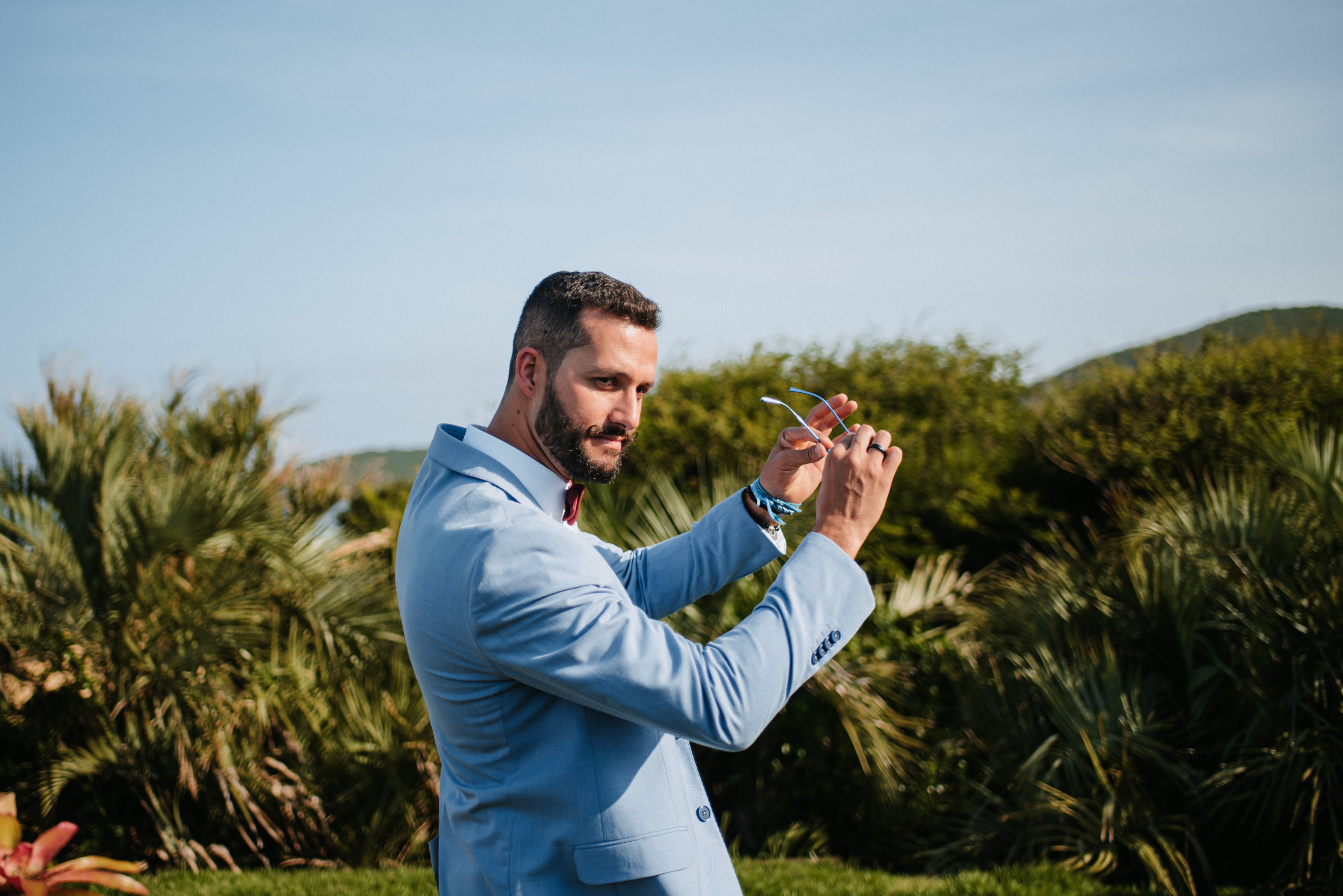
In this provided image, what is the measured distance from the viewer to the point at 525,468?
1946mm

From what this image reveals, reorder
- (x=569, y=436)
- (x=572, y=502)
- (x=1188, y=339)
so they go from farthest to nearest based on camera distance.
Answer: (x=1188, y=339)
(x=572, y=502)
(x=569, y=436)

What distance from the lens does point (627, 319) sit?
201cm

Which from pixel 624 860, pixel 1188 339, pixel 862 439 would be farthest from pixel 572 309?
pixel 1188 339

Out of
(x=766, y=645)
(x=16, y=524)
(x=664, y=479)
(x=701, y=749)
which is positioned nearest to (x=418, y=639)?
(x=766, y=645)

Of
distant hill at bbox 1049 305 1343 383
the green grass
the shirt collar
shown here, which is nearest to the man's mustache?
the shirt collar

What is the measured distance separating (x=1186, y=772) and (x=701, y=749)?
108 inches

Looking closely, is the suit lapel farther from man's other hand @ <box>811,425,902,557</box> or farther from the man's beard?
man's other hand @ <box>811,425,902,557</box>

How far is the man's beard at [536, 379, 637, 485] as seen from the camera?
198 centimetres

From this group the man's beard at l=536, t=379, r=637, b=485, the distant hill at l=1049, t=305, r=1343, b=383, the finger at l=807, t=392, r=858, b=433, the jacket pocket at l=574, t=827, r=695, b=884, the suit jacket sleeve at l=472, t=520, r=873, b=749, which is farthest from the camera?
the distant hill at l=1049, t=305, r=1343, b=383

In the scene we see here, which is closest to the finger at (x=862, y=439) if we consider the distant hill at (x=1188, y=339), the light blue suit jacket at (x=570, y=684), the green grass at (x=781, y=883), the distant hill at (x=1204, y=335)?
the light blue suit jacket at (x=570, y=684)

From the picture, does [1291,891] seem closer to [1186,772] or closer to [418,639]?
[1186,772]

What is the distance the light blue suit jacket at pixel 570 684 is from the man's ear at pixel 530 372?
0.21 m

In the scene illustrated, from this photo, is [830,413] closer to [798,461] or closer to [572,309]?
[798,461]

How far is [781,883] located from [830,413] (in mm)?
3271
